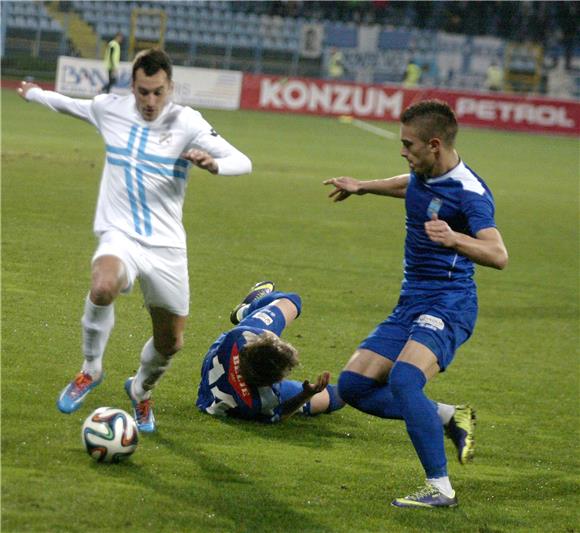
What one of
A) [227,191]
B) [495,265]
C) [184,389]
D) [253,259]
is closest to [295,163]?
[227,191]

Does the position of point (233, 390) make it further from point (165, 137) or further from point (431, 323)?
point (165, 137)

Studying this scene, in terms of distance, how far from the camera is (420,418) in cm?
574

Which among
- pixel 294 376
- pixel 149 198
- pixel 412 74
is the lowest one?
pixel 412 74

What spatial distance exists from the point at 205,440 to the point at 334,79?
33.9 m

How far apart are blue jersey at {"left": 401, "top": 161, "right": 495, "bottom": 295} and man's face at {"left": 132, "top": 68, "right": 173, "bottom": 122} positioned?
1426 mm

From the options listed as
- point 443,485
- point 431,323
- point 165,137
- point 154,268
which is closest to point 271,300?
point 154,268

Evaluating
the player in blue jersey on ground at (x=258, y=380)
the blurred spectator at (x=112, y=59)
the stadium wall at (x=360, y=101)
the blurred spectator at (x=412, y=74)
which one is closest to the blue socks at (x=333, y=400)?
the player in blue jersey on ground at (x=258, y=380)

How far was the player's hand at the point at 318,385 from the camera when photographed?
6.48m

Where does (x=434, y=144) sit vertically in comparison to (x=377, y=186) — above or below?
above

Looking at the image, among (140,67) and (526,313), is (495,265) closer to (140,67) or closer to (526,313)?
(140,67)

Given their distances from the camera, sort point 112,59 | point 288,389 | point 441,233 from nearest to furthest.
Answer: point 441,233
point 288,389
point 112,59

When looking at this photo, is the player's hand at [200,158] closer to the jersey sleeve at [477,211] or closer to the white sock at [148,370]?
the white sock at [148,370]

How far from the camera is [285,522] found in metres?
5.32

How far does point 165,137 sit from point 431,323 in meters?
1.76
